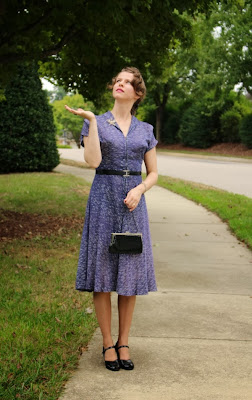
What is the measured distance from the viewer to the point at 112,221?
383 centimetres

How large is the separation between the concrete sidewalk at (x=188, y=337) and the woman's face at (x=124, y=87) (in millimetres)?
1767

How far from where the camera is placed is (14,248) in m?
7.58

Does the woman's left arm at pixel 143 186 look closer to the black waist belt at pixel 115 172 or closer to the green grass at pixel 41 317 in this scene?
the black waist belt at pixel 115 172

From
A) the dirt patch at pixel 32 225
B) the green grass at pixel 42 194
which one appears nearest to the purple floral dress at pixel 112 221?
the dirt patch at pixel 32 225

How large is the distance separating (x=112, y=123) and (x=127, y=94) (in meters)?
0.22

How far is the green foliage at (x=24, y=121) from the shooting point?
16.4 metres

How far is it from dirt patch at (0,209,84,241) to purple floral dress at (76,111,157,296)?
4.57 m

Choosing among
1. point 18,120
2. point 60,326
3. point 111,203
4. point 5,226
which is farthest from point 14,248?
point 18,120

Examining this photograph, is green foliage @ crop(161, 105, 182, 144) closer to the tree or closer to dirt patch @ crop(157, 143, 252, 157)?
dirt patch @ crop(157, 143, 252, 157)

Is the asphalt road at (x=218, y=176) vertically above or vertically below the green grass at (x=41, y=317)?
below

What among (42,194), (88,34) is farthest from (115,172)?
(42,194)

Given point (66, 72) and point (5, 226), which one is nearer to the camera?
point (5, 226)

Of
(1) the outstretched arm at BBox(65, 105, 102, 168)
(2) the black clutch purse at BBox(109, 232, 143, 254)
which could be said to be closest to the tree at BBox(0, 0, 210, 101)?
(1) the outstretched arm at BBox(65, 105, 102, 168)

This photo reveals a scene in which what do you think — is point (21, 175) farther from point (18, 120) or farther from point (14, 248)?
point (14, 248)
